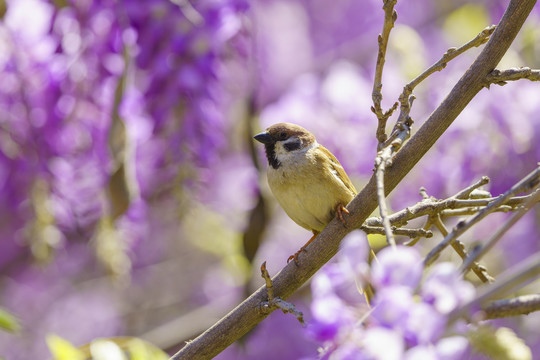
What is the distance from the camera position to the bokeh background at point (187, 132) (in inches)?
94.4

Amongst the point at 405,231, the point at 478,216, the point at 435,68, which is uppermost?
the point at 435,68

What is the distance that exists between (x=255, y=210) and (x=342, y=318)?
158 cm

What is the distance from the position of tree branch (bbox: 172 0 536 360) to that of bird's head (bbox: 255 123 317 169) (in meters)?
0.96

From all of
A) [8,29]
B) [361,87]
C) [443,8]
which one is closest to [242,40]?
[361,87]

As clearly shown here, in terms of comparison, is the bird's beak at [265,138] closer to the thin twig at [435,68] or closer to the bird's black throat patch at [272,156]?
the bird's black throat patch at [272,156]

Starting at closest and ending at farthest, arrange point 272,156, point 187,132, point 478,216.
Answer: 1. point 478,216
2. point 272,156
3. point 187,132

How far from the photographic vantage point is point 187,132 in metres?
2.42

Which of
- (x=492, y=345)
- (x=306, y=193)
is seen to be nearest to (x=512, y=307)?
(x=492, y=345)

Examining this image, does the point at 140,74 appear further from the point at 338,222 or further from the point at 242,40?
the point at 338,222

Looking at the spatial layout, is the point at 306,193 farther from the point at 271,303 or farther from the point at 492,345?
the point at 492,345

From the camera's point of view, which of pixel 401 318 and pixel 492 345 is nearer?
pixel 401 318

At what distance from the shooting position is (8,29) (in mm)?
2773

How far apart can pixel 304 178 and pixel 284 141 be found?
0.21 m

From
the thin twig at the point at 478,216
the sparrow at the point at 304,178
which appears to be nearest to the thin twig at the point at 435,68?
the thin twig at the point at 478,216
